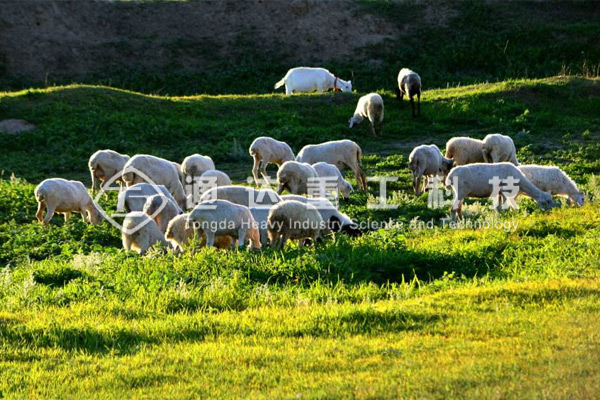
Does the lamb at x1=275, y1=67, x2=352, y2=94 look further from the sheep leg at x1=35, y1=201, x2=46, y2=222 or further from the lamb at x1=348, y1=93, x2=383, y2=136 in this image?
the sheep leg at x1=35, y1=201, x2=46, y2=222

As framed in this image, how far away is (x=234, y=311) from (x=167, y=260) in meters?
2.13

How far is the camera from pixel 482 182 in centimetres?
1275

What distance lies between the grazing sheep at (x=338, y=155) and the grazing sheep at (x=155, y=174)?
324cm

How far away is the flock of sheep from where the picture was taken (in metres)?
10.6

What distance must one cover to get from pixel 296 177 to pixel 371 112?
906 cm

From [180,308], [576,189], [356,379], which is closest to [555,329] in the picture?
[356,379]

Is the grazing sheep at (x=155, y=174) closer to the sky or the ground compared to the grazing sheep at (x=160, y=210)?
closer to the sky

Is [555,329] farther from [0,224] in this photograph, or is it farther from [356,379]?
[0,224]

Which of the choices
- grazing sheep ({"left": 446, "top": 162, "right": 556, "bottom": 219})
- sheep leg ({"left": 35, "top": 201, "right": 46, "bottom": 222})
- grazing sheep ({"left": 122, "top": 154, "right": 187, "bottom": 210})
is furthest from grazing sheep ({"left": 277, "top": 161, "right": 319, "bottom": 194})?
sheep leg ({"left": 35, "top": 201, "right": 46, "bottom": 222})

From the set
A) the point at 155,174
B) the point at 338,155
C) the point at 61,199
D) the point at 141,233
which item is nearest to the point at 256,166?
the point at 338,155

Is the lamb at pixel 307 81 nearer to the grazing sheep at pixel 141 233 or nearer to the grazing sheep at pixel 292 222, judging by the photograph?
the grazing sheep at pixel 141 233

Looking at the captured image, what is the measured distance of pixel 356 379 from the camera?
5.81 m

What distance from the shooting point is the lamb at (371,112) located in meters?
22.8

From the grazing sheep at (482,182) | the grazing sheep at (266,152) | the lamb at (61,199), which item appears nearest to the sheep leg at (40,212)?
the lamb at (61,199)
